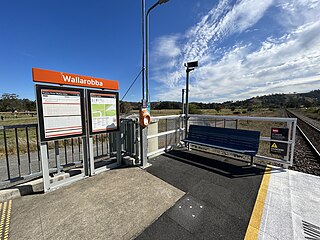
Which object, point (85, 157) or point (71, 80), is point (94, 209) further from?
point (71, 80)

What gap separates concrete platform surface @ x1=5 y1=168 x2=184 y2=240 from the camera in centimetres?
193

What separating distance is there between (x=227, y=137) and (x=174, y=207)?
2.61 m

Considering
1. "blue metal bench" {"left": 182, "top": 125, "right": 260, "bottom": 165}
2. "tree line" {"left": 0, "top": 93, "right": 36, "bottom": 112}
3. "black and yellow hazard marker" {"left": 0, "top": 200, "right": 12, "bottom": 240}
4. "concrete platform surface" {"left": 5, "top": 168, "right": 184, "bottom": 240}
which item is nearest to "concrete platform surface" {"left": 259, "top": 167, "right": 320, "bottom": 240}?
"blue metal bench" {"left": 182, "top": 125, "right": 260, "bottom": 165}

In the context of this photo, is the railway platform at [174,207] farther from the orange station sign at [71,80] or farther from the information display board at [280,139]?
the orange station sign at [71,80]

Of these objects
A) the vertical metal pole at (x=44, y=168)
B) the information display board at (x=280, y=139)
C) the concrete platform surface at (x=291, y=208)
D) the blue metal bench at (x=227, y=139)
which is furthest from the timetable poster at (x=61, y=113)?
the information display board at (x=280, y=139)

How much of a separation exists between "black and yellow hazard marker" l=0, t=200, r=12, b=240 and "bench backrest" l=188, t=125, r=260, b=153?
14.0 feet

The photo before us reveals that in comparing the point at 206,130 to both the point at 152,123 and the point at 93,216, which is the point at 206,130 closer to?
the point at 152,123

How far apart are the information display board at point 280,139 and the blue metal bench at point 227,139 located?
19.8 inches

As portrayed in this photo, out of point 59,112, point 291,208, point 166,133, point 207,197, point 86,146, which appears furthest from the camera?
point 166,133

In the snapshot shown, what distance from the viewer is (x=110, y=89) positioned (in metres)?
3.66

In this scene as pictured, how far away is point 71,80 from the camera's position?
2.96 m

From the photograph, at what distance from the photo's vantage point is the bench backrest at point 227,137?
376 centimetres

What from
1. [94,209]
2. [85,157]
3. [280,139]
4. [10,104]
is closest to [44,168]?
[85,157]

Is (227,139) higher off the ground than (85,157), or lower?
higher
